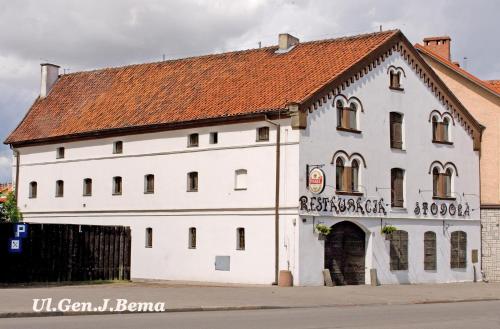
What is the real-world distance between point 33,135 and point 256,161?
17.6 meters

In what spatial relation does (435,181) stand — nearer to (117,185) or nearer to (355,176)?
(355,176)

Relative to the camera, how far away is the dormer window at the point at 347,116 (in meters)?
40.9

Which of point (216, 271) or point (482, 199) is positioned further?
point (482, 199)

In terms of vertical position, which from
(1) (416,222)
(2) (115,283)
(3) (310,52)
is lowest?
→ (2) (115,283)

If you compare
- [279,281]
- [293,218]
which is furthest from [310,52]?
[279,281]

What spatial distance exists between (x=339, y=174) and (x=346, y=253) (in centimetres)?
386

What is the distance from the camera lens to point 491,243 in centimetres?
4831

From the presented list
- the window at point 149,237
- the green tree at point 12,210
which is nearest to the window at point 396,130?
the window at point 149,237

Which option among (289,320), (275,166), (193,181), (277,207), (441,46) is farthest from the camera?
(441,46)

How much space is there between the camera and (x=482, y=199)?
161ft

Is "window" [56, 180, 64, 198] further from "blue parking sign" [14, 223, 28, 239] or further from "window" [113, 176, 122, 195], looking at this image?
"blue parking sign" [14, 223, 28, 239]

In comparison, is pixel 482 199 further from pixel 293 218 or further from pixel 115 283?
pixel 115 283

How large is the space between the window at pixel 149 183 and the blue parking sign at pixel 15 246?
1102cm

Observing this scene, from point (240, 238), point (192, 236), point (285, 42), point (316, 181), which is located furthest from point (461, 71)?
point (192, 236)
